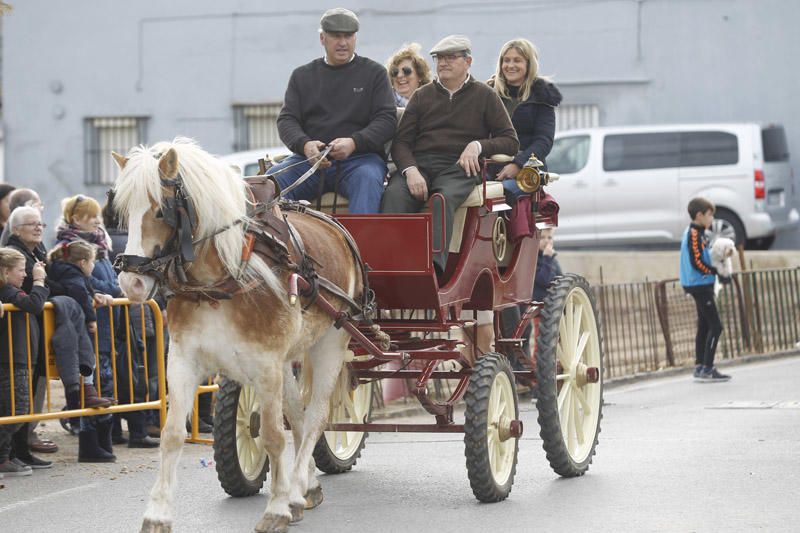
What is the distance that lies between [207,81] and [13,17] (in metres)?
4.11

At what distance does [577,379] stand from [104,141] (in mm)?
20761

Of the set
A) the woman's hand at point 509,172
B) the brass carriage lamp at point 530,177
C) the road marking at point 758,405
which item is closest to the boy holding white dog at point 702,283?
the road marking at point 758,405

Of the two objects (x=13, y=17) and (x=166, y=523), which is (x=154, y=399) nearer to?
(x=166, y=523)

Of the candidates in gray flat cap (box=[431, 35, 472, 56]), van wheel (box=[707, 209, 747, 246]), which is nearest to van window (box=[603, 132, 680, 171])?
van wheel (box=[707, 209, 747, 246])

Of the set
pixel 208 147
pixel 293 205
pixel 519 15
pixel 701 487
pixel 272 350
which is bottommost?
pixel 701 487

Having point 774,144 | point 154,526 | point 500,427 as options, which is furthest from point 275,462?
point 774,144

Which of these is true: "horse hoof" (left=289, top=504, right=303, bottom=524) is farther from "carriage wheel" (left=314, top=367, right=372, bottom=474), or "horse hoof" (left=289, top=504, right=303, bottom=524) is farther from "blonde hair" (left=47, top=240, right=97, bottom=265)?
"blonde hair" (left=47, top=240, right=97, bottom=265)

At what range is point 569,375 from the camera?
9984 mm

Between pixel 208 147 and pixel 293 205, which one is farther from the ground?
pixel 208 147

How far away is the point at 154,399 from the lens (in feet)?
37.4

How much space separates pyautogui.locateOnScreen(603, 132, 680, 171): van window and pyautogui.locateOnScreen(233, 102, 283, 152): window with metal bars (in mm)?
7977

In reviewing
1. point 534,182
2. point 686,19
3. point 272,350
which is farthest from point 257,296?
point 686,19

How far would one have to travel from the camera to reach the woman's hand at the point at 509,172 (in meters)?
9.67

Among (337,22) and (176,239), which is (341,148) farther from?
(176,239)
